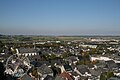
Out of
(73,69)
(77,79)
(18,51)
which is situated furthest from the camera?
(18,51)

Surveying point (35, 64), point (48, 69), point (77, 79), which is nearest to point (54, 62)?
point (35, 64)

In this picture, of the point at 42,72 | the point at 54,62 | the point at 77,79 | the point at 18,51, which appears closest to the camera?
the point at 77,79

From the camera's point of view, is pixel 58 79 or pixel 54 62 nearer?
pixel 58 79

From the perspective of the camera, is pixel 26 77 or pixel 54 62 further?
pixel 54 62

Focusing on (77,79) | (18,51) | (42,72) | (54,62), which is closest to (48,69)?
(42,72)

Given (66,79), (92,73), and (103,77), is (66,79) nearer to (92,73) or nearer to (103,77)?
(103,77)

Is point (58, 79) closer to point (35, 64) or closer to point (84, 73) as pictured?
point (84, 73)

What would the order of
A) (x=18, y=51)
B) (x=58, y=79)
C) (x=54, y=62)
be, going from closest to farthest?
1. (x=58, y=79)
2. (x=54, y=62)
3. (x=18, y=51)

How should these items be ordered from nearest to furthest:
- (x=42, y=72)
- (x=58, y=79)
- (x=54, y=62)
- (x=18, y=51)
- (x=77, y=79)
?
1. (x=58, y=79)
2. (x=77, y=79)
3. (x=42, y=72)
4. (x=54, y=62)
5. (x=18, y=51)
